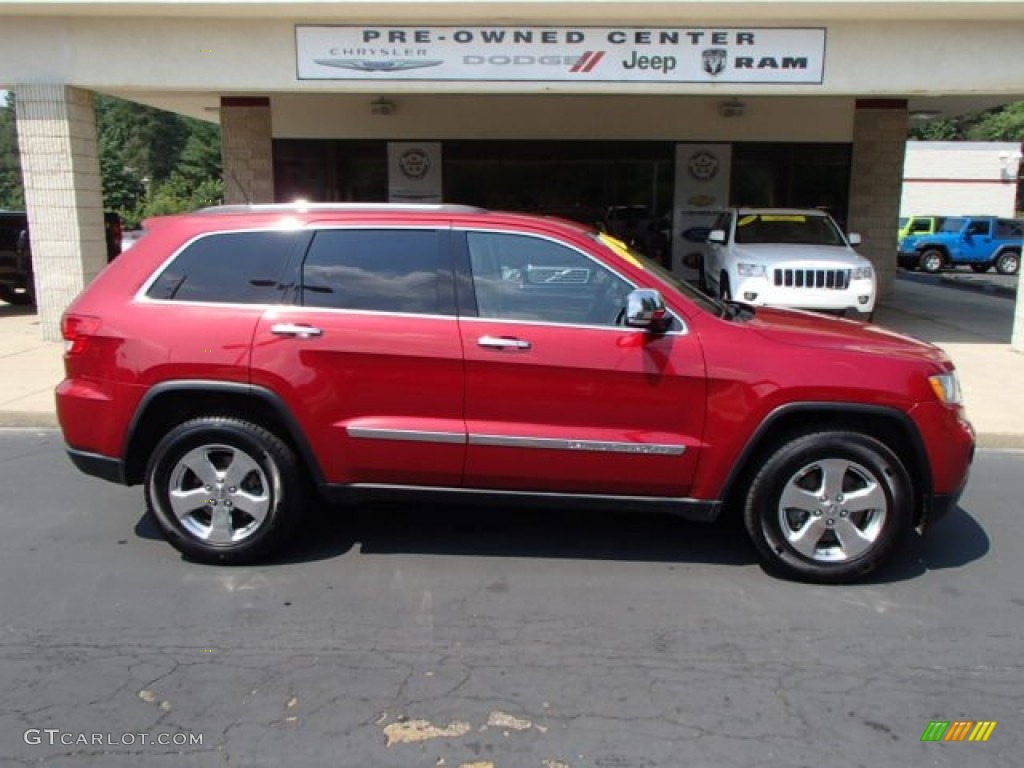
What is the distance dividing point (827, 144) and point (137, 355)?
47.6 ft

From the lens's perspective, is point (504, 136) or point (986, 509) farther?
point (504, 136)

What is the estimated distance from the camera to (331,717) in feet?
9.91

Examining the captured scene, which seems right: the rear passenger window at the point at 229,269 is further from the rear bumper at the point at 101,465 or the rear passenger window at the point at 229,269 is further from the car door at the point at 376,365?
the rear bumper at the point at 101,465

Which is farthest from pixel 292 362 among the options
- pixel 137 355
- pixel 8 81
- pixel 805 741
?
pixel 8 81

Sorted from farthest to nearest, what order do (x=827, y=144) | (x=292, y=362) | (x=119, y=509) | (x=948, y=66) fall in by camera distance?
(x=827, y=144), (x=948, y=66), (x=119, y=509), (x=292, y=362)

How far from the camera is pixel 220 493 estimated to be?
427cm

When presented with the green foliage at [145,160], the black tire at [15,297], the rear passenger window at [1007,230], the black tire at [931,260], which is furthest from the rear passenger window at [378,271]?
the green foliage at [145,160]

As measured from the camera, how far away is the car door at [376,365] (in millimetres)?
4090

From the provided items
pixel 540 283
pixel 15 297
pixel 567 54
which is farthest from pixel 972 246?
pixel 540 283

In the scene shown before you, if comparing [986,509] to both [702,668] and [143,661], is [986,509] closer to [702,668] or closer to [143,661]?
[702,668]

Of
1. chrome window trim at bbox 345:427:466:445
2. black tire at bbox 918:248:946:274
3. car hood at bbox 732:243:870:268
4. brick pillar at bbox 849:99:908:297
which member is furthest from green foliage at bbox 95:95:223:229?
chrome window trim at bbox 345:427:466:445

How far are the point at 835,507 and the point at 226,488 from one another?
9.81 ft

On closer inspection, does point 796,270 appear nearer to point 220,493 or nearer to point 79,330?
point 220,493

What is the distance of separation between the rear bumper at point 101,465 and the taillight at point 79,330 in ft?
1.75
